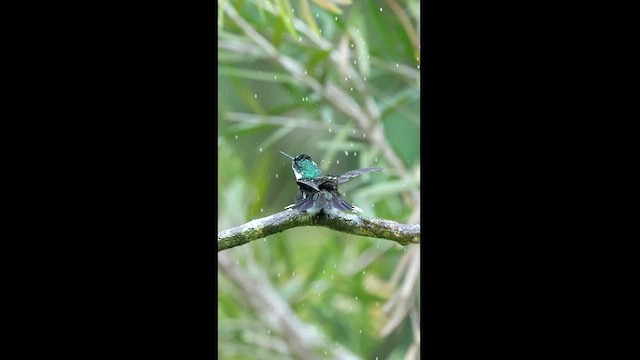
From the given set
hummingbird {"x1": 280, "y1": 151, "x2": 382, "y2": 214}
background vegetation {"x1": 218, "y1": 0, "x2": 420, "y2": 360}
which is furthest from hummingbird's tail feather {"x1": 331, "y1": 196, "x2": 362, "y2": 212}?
background vegetation {"x1": 218, "y1": 0, "x2": 420, "y2": 360}

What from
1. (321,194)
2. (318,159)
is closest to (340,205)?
(321,194)

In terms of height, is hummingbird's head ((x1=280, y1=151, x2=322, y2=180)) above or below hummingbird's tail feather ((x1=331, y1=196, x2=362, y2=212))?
above

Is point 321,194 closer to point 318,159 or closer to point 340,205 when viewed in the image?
point 340,205

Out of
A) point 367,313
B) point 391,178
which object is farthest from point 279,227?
point 391,178

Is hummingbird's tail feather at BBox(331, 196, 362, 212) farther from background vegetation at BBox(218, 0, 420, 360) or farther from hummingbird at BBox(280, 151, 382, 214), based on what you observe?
background vegetation at BBox(218, 0, 420, 360)

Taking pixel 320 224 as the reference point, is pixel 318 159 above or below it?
above

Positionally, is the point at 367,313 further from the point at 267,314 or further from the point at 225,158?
the point at 225,158

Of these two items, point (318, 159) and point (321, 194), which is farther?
point (318, 159)
